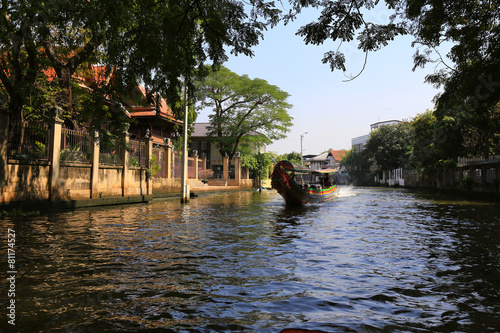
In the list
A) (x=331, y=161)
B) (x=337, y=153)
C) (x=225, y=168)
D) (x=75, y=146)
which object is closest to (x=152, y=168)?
(x=75, y=146)

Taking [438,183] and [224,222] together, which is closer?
[224,222]

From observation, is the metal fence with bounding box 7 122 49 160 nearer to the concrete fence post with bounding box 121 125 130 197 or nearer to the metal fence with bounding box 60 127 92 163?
the metal fence with bounding box 60 127 92 163

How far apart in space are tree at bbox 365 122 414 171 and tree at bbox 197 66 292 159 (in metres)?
23.8

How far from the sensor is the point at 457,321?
3898 millimetres

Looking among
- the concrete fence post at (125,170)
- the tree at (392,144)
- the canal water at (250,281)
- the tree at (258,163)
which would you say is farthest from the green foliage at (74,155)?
the tree at (392,144)

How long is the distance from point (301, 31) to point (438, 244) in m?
5.79

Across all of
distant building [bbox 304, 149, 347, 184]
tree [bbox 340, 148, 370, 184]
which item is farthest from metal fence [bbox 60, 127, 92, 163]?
distant building [bbox 304, 149, 347, 184]

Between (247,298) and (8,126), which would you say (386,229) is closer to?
(247,298)

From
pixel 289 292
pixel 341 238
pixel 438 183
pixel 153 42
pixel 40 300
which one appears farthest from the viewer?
pixel 438 183

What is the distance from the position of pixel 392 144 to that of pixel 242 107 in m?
29.0

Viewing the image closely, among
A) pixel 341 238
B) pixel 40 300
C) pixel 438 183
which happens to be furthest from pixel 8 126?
pixel 438 183

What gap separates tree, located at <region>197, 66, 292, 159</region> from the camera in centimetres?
3750

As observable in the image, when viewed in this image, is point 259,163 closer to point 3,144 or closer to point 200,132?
point 200,132

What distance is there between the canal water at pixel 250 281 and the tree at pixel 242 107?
2898 cm
